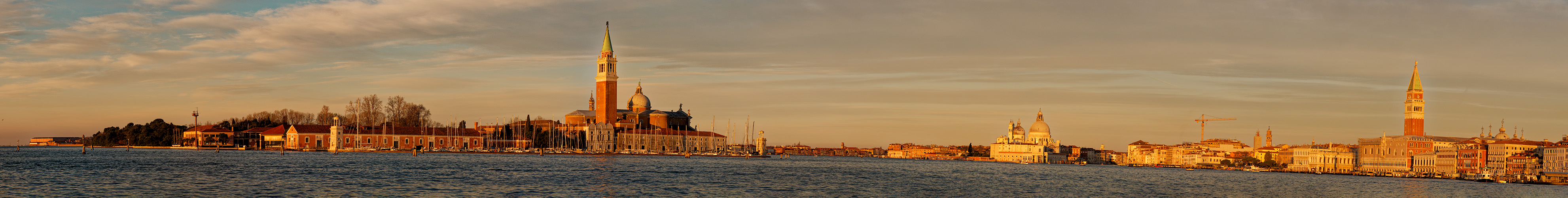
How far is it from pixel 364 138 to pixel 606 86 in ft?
87.1

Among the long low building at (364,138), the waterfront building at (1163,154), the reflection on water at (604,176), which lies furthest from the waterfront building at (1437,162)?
the long low building at (364,138)

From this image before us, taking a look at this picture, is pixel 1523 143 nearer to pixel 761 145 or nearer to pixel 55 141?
pixel 761 145

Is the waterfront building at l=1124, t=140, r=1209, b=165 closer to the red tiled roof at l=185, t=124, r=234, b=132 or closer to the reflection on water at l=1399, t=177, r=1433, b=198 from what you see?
the reflection on water at l=1399, t=177, r=1433, b=198

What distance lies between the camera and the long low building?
12600 cm

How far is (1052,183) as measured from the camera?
62.5 m

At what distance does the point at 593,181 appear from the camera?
51.4 m

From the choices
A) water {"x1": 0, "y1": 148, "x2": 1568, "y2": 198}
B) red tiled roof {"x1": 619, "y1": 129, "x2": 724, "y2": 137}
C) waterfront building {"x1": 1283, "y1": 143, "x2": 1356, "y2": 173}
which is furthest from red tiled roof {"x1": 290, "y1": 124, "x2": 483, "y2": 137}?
waterfront building {"x1": 1283, "y1": 143, "x2": 1356, "y2": 173}

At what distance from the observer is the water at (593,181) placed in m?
41.8

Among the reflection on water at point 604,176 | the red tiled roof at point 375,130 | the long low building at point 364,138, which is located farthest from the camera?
the red tiled roof at point 375,130

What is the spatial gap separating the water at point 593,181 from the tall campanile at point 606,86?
50.4m

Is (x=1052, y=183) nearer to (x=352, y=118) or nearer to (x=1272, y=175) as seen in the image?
(x=1272, y=175)

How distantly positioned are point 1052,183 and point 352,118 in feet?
299

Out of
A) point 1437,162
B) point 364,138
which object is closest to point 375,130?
point 364,138

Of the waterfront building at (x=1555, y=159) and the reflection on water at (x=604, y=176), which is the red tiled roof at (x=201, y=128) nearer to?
the reflection on water at (x=604, y=176)
